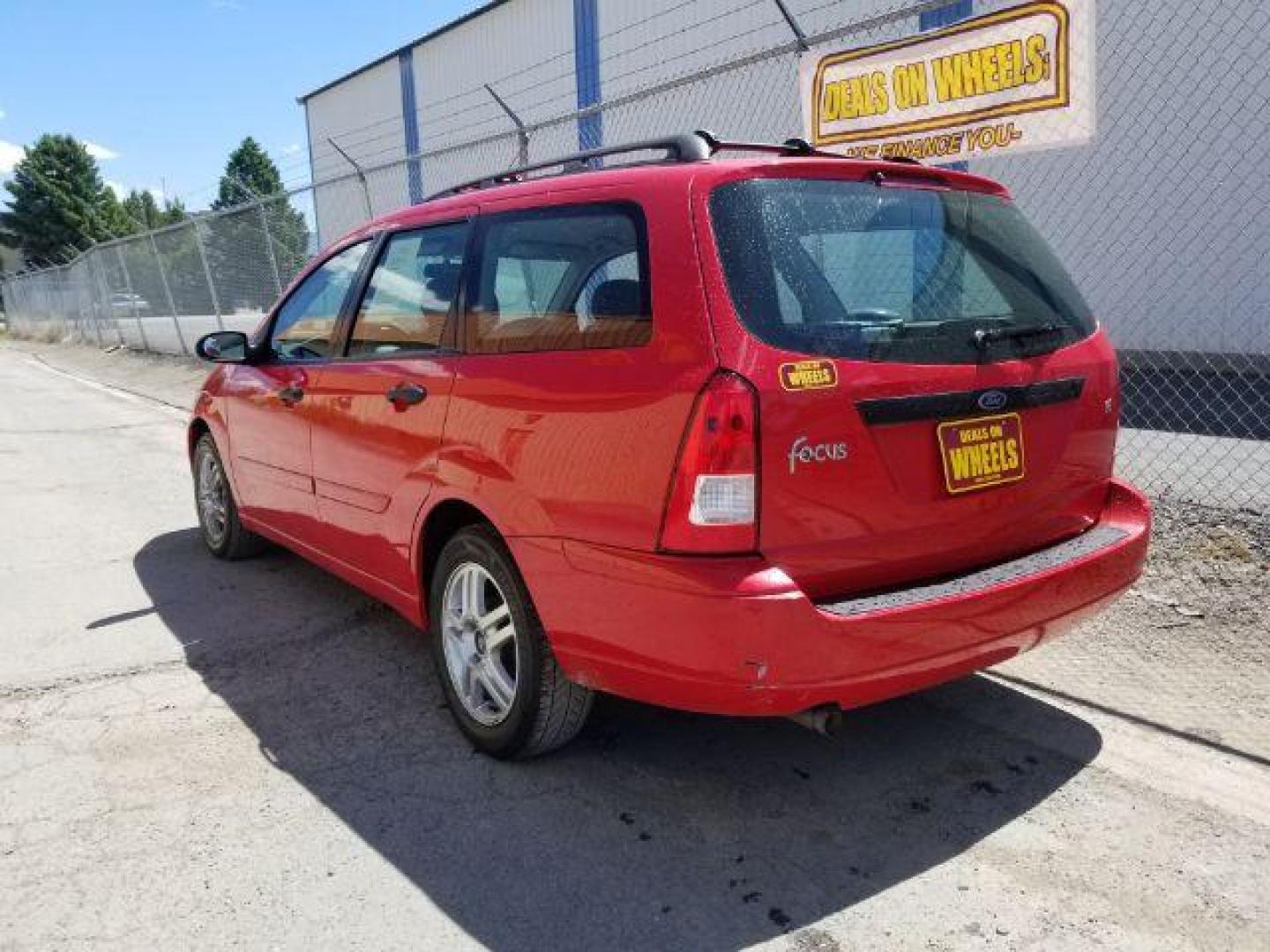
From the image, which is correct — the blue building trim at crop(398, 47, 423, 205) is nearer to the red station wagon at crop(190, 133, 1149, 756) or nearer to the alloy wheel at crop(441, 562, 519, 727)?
the red station wagon at crop(190, 133, 1149, 756)

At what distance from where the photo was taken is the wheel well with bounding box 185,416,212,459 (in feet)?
17.6

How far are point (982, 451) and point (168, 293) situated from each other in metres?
18.7

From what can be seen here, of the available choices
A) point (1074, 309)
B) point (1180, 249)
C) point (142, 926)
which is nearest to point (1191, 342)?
point (1180, 249)

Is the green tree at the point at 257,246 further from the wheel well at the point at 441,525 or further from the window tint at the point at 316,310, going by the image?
the wheel well at the point at 441,525

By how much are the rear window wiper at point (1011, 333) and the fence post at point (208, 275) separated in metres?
15.4

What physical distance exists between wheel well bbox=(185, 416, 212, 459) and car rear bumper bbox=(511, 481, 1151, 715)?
10.8ft

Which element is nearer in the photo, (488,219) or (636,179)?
(636,179)

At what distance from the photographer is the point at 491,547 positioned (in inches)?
116

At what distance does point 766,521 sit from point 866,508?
0.95ft

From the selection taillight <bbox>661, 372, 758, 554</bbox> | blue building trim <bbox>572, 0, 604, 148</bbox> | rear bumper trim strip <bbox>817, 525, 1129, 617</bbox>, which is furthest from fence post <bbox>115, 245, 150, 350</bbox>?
rear bumper trim strip <bbox>817, 525, 1129, 617</bbox>

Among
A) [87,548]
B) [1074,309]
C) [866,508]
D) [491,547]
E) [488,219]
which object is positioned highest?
[488,219]

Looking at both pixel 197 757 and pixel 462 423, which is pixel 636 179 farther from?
pixel 197 757

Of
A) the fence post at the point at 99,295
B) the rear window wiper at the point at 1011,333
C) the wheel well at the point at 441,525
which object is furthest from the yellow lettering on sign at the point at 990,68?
the fence post at the point at 99,295

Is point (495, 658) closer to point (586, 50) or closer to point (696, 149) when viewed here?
point (696, 149)
